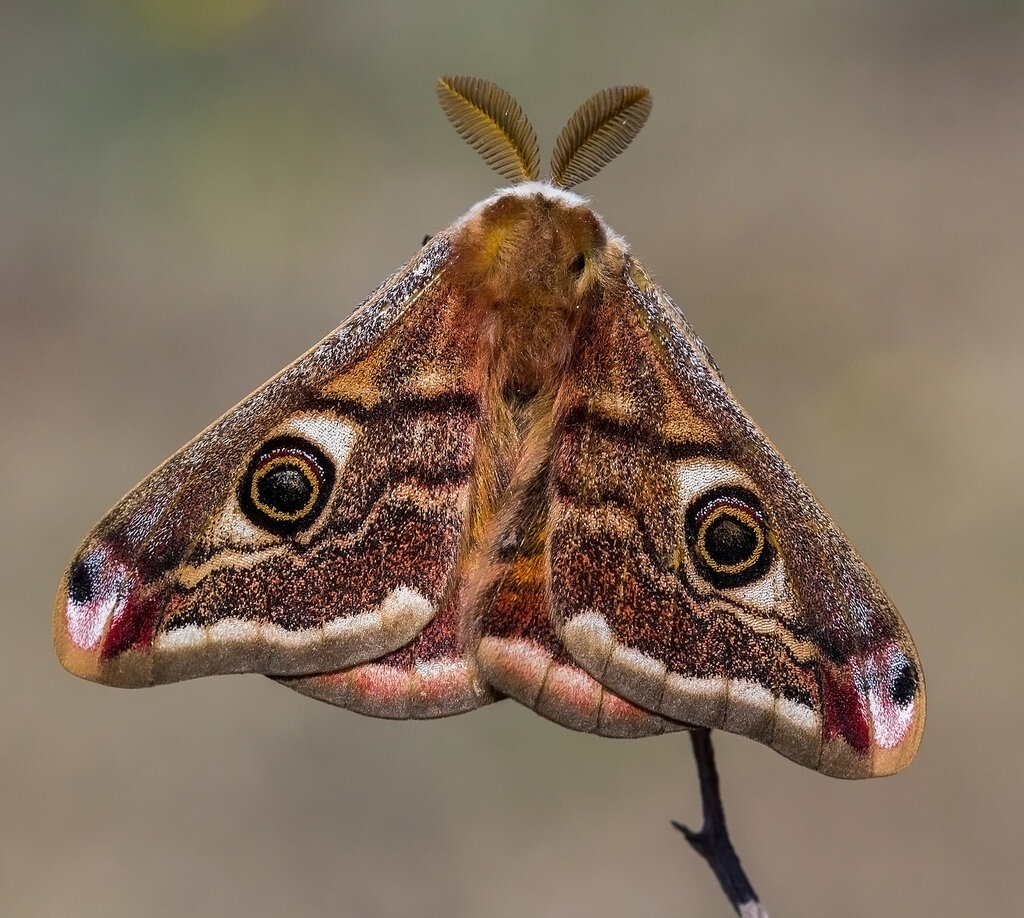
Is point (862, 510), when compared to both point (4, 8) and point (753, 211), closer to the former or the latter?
point (753, 211)

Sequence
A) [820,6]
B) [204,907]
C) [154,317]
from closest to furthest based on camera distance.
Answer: [204,907], [154,317], [820,6]

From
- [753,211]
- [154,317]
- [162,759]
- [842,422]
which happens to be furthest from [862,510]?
[154,317]

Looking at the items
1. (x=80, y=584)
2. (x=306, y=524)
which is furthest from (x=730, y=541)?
(x=80, y=584)

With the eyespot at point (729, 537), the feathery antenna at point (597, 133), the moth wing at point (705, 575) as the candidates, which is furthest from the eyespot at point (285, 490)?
the feathery antenna at point (597, 133)

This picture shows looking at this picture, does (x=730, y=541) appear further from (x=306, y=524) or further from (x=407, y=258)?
(x=407, y=258)

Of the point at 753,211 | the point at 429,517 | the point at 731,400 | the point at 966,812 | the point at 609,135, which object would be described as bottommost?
the point at 966,812

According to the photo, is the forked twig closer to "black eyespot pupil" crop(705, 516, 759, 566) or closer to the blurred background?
"black eyespot pupil" crop(705, 516, 759, 566)

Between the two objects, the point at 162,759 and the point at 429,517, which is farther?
the point at 162,759
